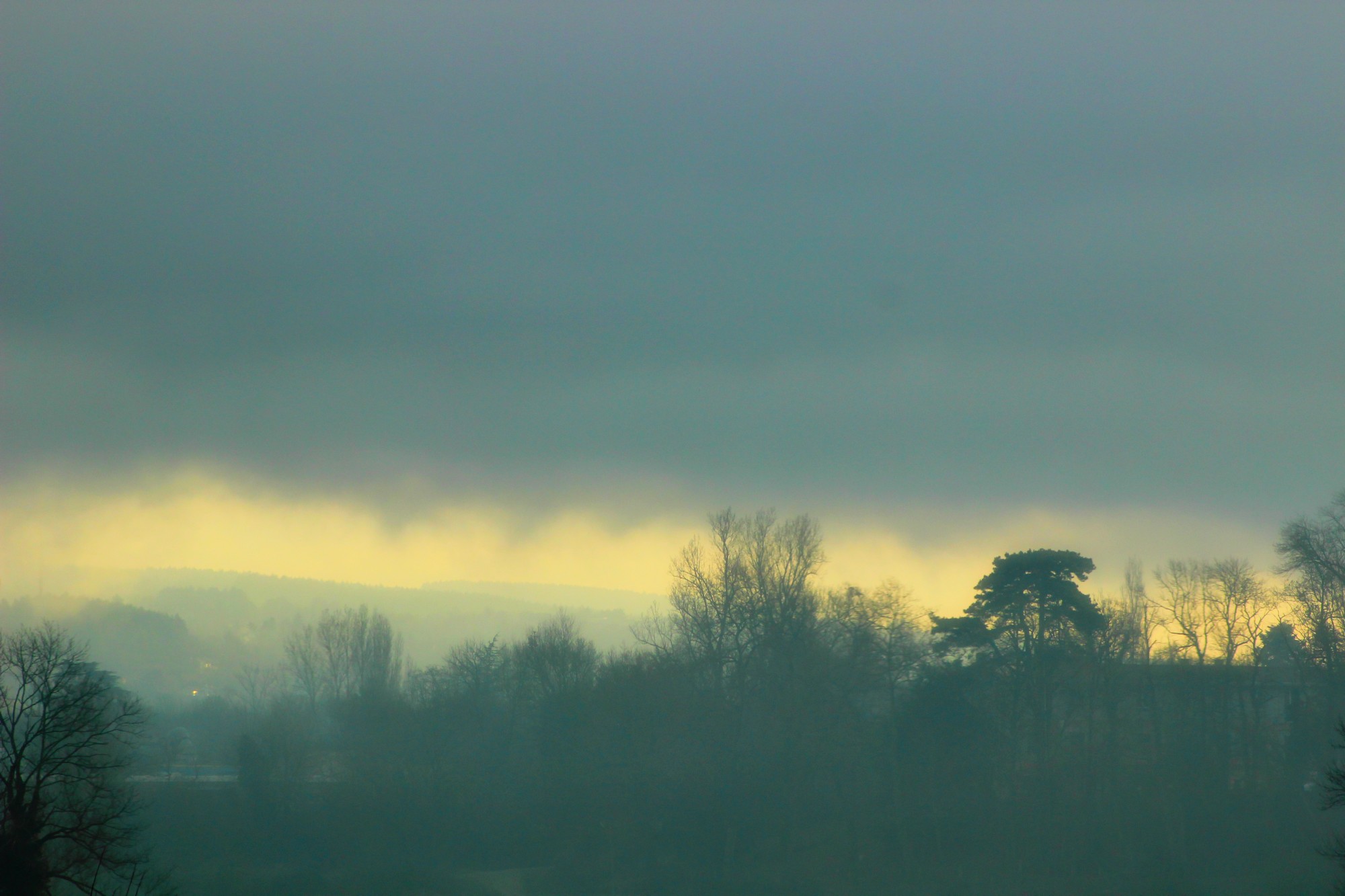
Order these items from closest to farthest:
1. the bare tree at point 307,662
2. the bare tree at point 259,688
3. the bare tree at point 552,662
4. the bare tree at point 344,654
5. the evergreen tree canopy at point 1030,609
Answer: the evergreen tree canopy at point 1030,609 < the bare tree at point 552,662 < the bare tree at point 344,654 < the bare tree at point 307,662 < the bare tree at point 259,688

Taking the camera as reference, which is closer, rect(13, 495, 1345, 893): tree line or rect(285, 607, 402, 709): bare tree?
rect(13, 495, 1345, 893): tree line


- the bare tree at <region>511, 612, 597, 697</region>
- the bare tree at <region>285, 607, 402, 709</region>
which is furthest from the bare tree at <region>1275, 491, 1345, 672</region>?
the bare tree at <region>285, 607, 402, 709</region>

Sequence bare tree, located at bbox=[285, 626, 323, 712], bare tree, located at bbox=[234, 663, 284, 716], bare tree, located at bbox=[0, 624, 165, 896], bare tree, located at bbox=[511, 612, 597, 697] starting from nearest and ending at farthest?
bare tree, located at bbox=[0, 624, 165, 896]
bare tree, located at bbox=[511, 612, 597, 697]
bare tree, located at bbox=[285, 626, 323, 712]
bare tree, located at bbox=[234, 663, 284, 716]

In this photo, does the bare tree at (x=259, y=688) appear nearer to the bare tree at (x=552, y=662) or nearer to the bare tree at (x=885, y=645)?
the bare tree at (x=552, y=662)

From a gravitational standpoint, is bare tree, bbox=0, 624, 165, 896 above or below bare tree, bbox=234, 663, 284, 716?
below

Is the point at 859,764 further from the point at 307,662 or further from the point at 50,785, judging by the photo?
the point at 307,662

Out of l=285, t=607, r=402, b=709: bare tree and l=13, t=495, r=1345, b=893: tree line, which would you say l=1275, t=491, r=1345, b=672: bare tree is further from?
l=285, t=607, r=402, b=709: bare tree

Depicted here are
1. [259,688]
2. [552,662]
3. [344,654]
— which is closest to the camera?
[552,662]

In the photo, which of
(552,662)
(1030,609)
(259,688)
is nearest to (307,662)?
(259,688)

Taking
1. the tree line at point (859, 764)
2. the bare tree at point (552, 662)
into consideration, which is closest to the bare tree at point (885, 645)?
the tree line at point (859, 764)

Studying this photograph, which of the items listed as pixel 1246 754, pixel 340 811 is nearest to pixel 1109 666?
pixel 1246 754

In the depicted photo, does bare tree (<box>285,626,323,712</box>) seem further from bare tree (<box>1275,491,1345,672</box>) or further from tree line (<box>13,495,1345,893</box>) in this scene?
bare tree (<box>1275,491,1345,672</box>)

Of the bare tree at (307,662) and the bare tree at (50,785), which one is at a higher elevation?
the bare tree at (307,662)

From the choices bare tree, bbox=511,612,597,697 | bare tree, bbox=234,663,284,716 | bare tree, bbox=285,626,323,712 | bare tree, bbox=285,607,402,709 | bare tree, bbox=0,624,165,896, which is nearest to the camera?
bare tree, bbox=0,624,165,896
